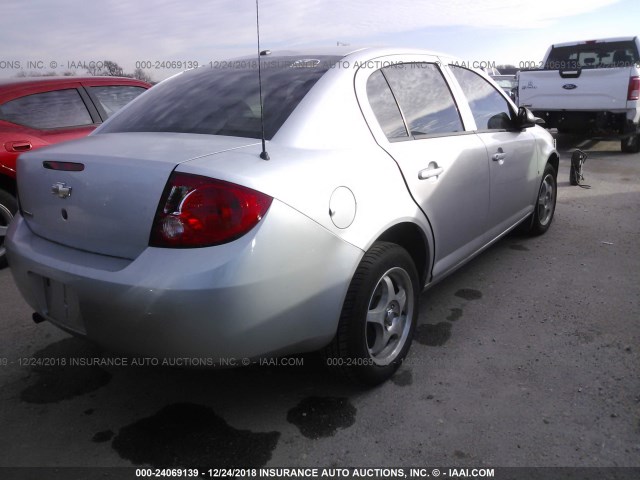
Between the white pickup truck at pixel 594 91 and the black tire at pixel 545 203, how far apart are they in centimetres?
525

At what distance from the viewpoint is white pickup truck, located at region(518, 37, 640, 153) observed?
8852 mm

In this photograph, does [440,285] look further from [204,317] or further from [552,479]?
[204,317]

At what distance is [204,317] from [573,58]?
11144 millimetres

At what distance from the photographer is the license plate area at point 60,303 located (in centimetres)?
202

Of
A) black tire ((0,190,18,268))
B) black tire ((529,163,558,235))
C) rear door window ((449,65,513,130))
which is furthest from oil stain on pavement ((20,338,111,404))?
black tire ((529,163,558,235))

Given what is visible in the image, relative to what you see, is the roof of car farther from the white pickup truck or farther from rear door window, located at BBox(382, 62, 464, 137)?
the white pickup truck

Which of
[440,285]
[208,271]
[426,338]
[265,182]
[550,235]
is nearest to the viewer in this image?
[208,271]

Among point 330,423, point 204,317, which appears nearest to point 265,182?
point 204,317

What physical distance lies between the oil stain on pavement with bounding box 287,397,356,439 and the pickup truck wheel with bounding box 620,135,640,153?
9.29 m

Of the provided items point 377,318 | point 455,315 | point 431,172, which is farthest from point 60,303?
point 455,315

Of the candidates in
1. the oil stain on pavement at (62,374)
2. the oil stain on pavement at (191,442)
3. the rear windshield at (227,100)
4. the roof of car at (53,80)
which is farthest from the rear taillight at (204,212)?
the roof of car at (53,80)

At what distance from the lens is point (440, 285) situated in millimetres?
3742

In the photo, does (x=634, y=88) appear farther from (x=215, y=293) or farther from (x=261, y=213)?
(x=215, y=293)

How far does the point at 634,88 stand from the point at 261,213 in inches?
359
